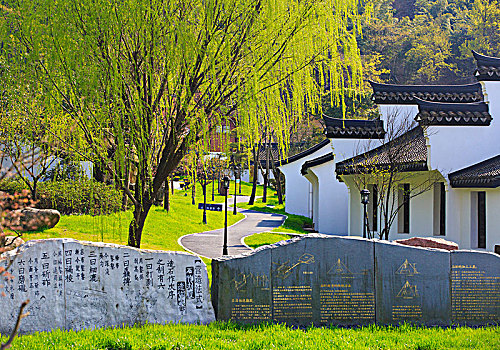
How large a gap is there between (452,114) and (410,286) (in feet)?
28.0

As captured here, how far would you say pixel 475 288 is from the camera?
8859 millimetres

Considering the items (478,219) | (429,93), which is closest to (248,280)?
(478,219)

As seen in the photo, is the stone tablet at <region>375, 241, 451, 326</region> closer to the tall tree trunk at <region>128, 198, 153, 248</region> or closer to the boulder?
the tall tree trunk at <region>128, 198, 153, 248</region>

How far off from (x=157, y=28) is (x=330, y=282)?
4.86 meters

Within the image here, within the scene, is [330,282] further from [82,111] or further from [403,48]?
[403,48]

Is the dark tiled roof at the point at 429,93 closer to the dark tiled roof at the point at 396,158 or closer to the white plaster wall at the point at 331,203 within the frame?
the dark tiled roof at the point at 396,158

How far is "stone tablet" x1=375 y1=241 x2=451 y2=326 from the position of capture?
8.67 metres

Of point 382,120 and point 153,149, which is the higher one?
point 382,120

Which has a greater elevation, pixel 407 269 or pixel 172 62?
pixel 172 62

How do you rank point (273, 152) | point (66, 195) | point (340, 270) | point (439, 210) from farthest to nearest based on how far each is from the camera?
point (273, 152), point (66, 195), point (439, 210), point (340, 270)

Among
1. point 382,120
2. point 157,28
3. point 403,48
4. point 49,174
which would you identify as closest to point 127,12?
point 157,28

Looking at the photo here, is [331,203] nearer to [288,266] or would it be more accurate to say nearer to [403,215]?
[403,215]

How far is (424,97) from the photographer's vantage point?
66.6ft

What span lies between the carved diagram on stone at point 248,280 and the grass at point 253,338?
0.60 metres
